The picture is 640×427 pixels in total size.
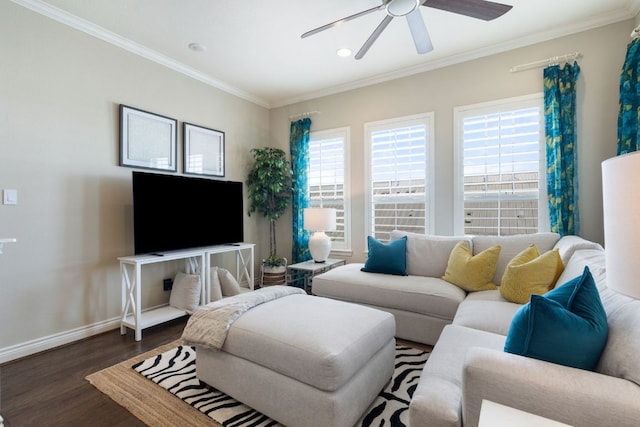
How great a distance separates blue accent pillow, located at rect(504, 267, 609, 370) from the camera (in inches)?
39.3

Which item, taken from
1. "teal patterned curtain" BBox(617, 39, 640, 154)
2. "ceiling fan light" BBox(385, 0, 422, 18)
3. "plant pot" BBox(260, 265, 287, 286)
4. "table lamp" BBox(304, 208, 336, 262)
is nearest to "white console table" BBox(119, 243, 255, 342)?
→ "plant pot" BBox(260, 265, 287, 286)

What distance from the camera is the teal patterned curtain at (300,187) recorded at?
4383mm

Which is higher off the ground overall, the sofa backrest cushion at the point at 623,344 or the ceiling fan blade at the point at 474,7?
the ceiling fan blade at the point at 474,7

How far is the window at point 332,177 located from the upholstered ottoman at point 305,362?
2.30 metres

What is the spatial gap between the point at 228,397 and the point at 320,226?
2233 mm

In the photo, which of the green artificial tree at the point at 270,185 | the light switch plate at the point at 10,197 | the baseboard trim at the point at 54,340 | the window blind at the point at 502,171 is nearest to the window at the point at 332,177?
the green artificial tree at the point at 270,185

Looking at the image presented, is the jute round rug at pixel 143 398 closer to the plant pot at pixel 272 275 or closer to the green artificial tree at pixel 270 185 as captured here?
the plant pot at pixel 272 275

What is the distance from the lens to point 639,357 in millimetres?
894

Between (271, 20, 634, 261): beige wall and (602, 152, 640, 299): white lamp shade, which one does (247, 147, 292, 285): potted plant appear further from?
(602, 152, 640, 299): white lamp shade

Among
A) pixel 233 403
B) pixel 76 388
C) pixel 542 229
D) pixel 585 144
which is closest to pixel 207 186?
pixel 76 388

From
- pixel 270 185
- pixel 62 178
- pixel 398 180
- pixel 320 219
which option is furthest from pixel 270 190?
pixel 62 178

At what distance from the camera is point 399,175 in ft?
12.3

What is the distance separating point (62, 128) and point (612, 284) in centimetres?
A: 356

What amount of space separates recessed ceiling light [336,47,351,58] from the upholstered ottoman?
2.62 meters
